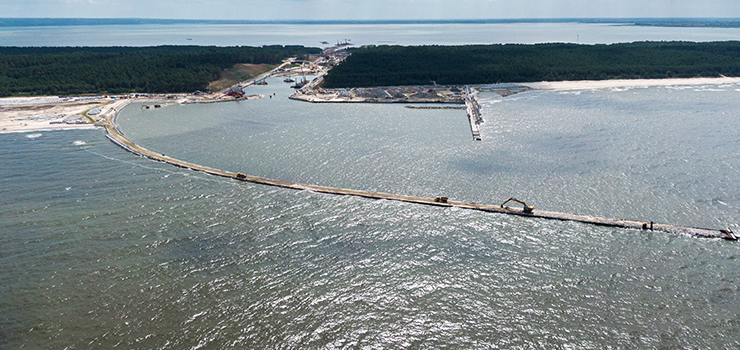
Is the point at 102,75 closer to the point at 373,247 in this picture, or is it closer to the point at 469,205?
the point at 373,247

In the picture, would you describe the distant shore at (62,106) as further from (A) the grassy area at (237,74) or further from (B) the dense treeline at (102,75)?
(A) the grassy area at (237,74)

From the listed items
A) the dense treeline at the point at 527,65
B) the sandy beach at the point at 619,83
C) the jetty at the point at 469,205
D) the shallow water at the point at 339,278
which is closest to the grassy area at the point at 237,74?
the dense treeline at the point at 527,65

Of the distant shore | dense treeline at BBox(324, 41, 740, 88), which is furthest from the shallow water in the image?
dense treeline at BBox(324, 41, 740, 88)

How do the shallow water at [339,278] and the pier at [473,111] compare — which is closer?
the shallow water at [339,278]

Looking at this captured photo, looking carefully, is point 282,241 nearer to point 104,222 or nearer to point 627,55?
point 104,222

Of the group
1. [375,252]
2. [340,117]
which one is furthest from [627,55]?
[375,252]

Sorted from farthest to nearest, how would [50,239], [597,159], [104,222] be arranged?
[597,159] < [104,222] < [50,239]
